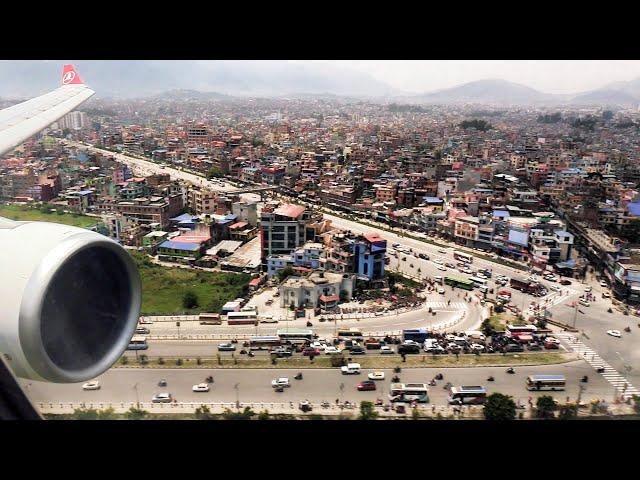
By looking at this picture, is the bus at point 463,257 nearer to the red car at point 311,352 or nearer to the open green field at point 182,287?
the open green field at point 182,287

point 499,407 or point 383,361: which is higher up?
point 499,407

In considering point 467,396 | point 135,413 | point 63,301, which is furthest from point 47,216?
point 63,301

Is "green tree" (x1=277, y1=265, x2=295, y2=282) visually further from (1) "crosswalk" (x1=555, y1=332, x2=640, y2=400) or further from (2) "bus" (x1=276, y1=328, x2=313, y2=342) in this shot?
(1) "crosswalk" (x1=555, y1=332, x2=640, y2=400)

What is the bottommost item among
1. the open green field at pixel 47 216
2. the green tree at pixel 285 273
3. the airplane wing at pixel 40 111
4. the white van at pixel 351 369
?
the white van at pixel 351 369

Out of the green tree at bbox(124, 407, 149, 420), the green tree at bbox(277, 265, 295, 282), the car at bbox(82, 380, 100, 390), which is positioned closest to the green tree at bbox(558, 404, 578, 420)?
the green tree at bbox(124, 407, 149, 420)

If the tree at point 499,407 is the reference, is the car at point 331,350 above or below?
below

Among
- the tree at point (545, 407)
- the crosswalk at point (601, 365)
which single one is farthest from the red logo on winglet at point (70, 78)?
the crosswalk at point (601, 365)

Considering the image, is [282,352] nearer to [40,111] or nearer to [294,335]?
[294,335]
